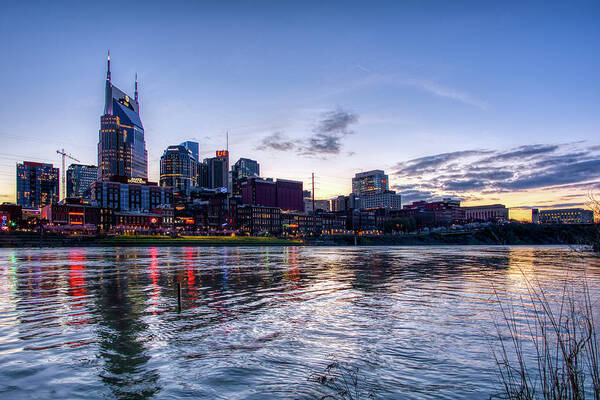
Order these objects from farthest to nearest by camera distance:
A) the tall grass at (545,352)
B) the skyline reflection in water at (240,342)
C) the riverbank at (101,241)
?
1. the riverbank at (101,241)
2. the skyline reflection in water at (240,342)
3. the tall grass at (545,352)

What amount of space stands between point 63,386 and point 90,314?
9.50 meters

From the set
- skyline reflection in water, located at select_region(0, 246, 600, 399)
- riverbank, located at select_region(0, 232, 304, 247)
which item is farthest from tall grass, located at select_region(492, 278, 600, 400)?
riverbank, located at select_region(0, 232, 304, 247)

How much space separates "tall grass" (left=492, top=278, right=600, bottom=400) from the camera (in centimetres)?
670

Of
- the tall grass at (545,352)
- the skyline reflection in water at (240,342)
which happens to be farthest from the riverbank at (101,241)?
the tall grass at (545,352)

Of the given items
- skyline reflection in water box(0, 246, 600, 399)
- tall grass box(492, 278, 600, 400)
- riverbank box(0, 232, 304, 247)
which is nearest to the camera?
tall grass box(492, 278, 600, 400)

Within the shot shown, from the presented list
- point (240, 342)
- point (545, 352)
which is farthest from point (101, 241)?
point (545, 352)

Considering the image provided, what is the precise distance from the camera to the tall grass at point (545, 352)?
6.70 m

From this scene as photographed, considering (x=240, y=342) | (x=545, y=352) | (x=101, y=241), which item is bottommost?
(x=101, y=241)

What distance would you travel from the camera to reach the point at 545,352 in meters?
7.99

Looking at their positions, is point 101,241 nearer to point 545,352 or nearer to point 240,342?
point 240,342

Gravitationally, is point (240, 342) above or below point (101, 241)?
above

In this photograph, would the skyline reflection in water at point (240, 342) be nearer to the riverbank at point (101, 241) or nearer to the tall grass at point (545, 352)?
the tall grass at point (545, 352)

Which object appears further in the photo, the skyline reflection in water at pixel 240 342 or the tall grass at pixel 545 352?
the skyline reflection in water at pixel 240 342

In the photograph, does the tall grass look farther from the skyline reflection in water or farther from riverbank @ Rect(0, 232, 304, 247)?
riverbank @ Rect(0, 232, 304, 247)
